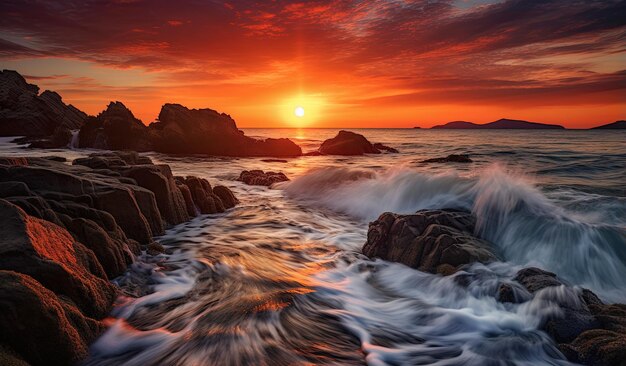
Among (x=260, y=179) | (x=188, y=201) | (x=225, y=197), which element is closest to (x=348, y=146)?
(x=260, y=179)

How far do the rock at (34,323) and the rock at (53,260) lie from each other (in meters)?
0.37

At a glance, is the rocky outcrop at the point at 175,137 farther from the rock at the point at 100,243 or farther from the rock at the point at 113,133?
the rock at the point at 100,243

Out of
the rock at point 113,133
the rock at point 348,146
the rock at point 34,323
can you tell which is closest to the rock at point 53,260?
the rock at point 34,323

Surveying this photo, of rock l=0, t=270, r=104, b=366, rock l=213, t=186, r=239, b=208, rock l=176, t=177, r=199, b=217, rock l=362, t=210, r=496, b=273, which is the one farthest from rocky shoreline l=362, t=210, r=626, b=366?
rock l=213, t=186, r=239, b=208

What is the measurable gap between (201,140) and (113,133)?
10502 mm

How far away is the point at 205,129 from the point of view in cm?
4697

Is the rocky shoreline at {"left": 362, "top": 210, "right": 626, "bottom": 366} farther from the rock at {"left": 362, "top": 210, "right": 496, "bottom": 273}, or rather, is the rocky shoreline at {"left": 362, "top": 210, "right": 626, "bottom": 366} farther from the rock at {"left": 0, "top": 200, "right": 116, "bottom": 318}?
the rock at {"left": 0, "top": 200, "right": 116, "bottom": 318}

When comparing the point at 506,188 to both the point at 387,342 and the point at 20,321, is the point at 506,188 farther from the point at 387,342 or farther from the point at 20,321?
the point at 20,321

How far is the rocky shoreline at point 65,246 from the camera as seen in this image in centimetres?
329

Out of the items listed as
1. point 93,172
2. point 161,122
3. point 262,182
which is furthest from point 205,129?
point 93,172

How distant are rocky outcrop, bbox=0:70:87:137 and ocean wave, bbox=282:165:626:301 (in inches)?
2098

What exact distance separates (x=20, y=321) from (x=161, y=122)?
48814mm

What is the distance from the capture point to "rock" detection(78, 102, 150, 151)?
148ft

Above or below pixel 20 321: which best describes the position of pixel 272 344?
below
